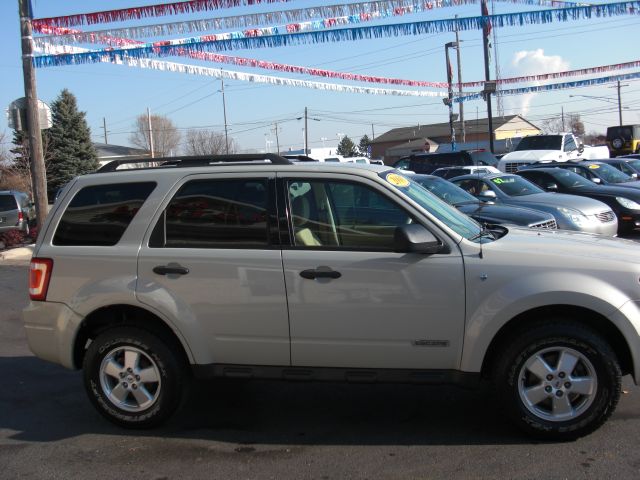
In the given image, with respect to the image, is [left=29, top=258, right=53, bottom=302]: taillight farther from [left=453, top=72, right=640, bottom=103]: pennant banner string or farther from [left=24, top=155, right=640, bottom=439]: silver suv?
[left=453, top=72, right=640, bottom=103]: pennant banner string

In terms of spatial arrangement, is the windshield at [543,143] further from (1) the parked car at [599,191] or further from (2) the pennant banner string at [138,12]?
(2) the pennant banner string at [138,12]

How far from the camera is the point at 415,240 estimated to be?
3.86 meters

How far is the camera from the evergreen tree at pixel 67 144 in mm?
44406

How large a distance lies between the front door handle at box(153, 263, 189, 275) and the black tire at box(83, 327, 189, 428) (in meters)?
0.47

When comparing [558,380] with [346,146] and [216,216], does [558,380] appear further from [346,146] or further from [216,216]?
[346,146]


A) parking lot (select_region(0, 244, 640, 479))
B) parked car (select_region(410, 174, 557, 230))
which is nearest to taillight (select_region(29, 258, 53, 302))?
parking lot (select_region(0, 244, 640, 479))

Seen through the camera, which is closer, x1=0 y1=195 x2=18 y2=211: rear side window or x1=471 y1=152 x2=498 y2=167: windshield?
x1=0 y1=195 x2=18 y2=211: rear side window

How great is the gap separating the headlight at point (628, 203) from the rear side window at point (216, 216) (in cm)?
1046

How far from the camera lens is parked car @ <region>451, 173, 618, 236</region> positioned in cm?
1003

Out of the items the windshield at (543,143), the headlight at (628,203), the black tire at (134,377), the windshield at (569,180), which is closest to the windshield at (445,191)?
the headlight at (628,203)

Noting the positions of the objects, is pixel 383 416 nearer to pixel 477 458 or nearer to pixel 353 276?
pixel 477 458

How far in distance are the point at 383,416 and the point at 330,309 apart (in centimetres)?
105

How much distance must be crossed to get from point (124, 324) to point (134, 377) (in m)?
0.37

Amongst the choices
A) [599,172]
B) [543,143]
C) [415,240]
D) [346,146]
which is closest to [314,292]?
[415,240]
